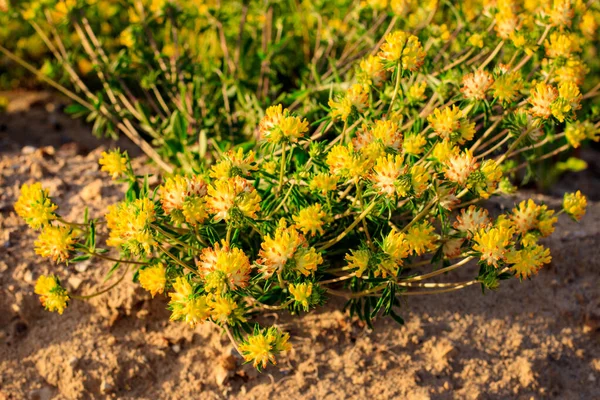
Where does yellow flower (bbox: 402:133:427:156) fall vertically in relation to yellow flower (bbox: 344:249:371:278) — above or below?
above

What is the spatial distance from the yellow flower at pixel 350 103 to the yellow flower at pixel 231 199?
0.46 meters

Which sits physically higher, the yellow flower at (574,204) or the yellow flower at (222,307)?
the yellow flower at (222,307)

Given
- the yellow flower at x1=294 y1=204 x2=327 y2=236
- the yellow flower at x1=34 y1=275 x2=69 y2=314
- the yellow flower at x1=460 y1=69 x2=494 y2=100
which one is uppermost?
the yellow flower at x1=460 y1=69 x2=494 y2=100

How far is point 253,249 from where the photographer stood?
240cm

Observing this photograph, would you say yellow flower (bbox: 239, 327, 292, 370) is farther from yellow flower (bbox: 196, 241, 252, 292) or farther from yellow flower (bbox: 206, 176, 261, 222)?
yellow flower (bbox: 206, 176, 261, 222)

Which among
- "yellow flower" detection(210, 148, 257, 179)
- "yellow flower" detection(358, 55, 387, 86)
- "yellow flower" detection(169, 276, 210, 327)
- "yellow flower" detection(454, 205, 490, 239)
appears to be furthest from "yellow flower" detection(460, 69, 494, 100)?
"yellow flower" detection(169, 276, 210, 327)

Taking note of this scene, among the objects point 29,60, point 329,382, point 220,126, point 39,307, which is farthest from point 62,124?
point 329,382

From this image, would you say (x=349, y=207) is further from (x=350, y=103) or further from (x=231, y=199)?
(x=231, y=199)

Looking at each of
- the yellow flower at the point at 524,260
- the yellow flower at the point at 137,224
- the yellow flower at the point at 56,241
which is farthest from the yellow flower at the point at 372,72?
the yellow flower at the point at 56,241

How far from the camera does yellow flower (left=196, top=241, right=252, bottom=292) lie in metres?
1.82

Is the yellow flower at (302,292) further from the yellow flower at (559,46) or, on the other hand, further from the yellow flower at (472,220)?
the yellow flower at (559,46)

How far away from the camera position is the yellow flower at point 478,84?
2.17 meters

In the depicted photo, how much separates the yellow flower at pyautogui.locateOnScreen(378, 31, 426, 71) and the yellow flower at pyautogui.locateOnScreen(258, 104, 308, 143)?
395mm

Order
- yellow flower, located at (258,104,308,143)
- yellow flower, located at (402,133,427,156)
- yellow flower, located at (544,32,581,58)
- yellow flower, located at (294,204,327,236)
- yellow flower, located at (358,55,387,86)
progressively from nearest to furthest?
yellow flower, located at (258,104,308,143) → yellow flower, located at (294,204,327,236) → yellow flower, located at (402,133,427,156) → yellow flower, located at (358,55,387,86) → yellow flower, located at (544,32,581,58)
